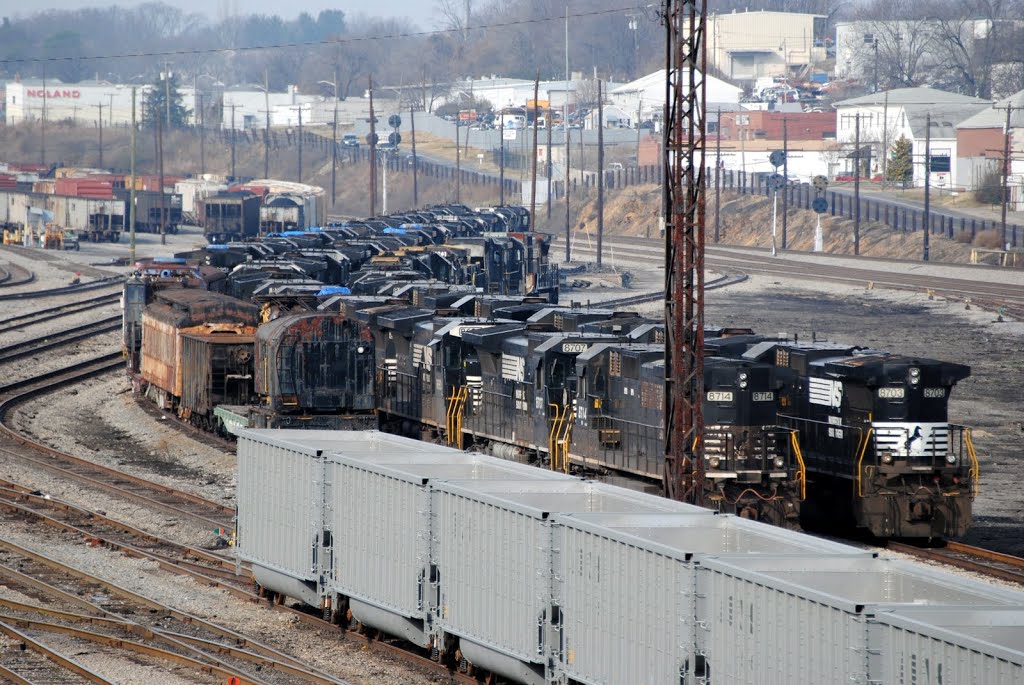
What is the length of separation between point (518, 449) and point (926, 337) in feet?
102

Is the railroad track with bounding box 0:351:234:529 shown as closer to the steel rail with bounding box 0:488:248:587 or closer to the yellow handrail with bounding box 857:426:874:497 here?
the steel rail with bounding box 0:488:248:587

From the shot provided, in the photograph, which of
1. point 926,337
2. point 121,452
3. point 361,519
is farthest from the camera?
point 926,337

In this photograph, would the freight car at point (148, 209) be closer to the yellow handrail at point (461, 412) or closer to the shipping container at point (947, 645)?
the yellow handrail at point (461, 412)

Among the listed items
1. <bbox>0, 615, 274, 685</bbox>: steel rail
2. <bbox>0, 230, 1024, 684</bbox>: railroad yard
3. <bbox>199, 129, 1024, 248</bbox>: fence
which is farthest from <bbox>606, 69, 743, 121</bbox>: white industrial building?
<bbox>0, 615, 274, 685</bbox>: steel rail

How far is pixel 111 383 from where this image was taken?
A: 47938 millimetres

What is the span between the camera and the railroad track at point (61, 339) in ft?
170

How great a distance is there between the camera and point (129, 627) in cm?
1966

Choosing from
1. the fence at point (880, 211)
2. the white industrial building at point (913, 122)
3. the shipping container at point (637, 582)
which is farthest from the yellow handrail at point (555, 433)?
the white industrial building at point (913, 122)

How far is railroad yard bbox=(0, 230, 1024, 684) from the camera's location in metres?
18.9

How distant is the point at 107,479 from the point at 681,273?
1537 centimetres

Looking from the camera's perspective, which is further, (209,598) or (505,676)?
(209,598)

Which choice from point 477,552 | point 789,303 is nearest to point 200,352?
point 477,552

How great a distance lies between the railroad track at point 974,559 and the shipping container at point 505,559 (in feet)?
27.3

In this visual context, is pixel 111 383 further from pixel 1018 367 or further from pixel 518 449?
pixel 1018 367
